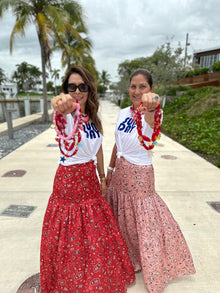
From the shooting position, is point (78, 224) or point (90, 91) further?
point (90, 91)

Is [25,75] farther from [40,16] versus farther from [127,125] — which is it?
[127,125]

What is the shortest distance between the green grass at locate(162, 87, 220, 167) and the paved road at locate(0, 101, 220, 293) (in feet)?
1.83

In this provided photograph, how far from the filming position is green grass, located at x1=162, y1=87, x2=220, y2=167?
21.8 feet

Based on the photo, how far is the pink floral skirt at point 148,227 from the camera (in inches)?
71.3

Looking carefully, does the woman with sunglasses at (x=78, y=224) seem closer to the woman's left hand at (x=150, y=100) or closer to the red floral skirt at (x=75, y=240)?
the red floral skirt at (x=75, y=240)

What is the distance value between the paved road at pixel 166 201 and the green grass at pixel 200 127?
56 centimetres

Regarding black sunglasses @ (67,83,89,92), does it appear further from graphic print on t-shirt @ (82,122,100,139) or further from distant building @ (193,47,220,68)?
distant building @ (193,47,220,68)

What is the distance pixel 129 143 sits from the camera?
71.3 inches

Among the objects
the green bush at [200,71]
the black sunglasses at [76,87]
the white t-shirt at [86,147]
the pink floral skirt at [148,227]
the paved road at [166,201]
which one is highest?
the green bush at [200,71]

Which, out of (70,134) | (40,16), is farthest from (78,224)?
(40,16)

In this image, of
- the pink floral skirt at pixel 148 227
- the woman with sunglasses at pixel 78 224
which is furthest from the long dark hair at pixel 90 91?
the pink floral skirt at pixel 148 227

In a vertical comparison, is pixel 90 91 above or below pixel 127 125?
above

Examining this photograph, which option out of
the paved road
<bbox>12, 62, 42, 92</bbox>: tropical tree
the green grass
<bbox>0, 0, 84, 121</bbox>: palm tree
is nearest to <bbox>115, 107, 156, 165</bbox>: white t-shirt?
the paved road

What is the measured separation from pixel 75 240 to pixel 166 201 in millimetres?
2337
